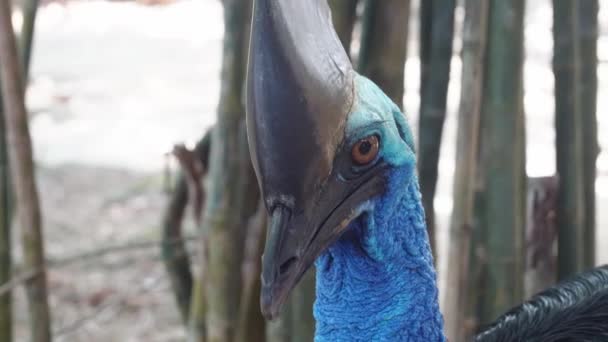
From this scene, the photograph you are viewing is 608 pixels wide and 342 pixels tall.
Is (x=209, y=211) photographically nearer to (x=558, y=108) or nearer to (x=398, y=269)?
(x=398, y=269)

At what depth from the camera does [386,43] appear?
47.2 inches

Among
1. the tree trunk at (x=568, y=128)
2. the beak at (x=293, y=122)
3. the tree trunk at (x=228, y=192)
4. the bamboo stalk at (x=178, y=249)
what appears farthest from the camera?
the bamboo stalk at (x=178, y=249)

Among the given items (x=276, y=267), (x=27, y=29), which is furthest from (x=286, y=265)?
(x=27, y=29)

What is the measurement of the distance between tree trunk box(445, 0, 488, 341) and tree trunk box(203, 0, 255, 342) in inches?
12.7

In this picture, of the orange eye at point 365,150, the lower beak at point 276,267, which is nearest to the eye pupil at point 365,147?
the orange eye at point 365,150

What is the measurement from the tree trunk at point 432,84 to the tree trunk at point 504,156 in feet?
0.21

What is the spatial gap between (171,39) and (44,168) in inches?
70.8

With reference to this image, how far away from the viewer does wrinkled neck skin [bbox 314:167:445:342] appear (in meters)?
0.93

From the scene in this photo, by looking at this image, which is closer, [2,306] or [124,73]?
[2,306]

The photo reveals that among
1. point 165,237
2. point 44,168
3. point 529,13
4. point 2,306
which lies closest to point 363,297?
point 2,306

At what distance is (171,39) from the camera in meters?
5.18

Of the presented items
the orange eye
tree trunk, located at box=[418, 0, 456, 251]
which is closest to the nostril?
the orange eye

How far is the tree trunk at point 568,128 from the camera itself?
4.67 feet

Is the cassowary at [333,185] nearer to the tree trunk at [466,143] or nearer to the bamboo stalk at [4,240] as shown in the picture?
the tree trunk at [466,143]
